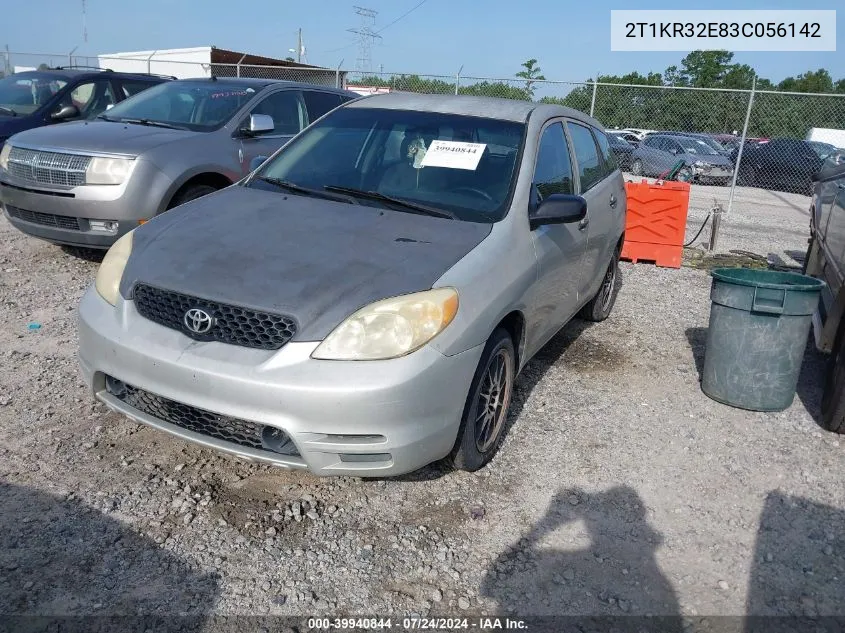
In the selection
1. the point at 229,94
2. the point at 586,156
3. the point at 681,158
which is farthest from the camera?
the point at 681,158

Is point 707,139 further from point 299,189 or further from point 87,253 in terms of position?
point 299,189

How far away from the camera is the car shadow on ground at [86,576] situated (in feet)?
7.84

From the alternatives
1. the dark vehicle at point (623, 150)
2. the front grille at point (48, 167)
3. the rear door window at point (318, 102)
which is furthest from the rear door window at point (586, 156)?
the dark vehicle at point (623, 150)

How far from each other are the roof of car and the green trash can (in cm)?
157

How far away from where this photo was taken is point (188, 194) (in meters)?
6.24

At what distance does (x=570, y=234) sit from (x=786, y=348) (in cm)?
151

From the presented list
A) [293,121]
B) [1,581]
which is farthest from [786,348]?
[293,121]

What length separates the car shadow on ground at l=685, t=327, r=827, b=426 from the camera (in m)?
4.66

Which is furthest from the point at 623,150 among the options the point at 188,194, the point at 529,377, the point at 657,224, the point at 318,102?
the point at 529,377

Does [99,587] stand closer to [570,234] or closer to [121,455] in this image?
[121,455]

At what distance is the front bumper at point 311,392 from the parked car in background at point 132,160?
127 inches

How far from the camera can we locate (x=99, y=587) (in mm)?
2525

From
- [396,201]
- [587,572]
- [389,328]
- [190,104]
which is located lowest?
[587,572]

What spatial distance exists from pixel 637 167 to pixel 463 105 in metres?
16.8
